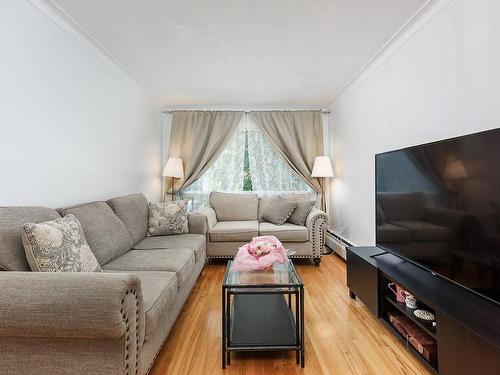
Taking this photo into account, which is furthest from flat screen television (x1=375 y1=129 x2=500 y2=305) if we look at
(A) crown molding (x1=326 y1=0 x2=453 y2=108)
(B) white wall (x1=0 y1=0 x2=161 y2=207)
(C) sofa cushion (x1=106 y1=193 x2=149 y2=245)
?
(B) white wall (x1=0 y1=0 x2=161 y2=207)

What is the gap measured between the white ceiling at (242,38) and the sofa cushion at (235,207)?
1.58m

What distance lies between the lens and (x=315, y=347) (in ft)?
5.79

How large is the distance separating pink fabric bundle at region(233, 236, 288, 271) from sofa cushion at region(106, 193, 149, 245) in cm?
119

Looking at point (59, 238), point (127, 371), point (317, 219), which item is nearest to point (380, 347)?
point (127, 371)

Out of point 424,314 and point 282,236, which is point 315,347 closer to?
point 424,314

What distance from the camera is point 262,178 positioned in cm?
448

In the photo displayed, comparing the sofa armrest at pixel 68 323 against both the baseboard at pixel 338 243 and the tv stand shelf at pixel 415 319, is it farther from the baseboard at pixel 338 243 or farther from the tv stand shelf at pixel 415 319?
the baseboard at pixel 338 243

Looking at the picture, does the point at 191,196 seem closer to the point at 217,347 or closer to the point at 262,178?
the point at 262,178

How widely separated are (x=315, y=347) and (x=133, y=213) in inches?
80.8

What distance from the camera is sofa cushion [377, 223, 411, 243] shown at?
1922 mm

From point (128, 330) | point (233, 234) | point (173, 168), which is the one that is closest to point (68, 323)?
point (128, 330)

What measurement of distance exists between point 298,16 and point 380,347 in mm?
2438

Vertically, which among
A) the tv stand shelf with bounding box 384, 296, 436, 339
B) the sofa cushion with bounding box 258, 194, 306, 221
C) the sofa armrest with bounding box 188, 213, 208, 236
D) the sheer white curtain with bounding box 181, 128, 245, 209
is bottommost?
the tv stand shelf with bounding box 384, 296, 436, 339

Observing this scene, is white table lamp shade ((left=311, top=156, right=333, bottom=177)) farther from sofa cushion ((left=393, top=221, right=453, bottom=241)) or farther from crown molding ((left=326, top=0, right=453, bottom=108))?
sofa cushion ((left=393, top=221, right=453, bottom=241))
